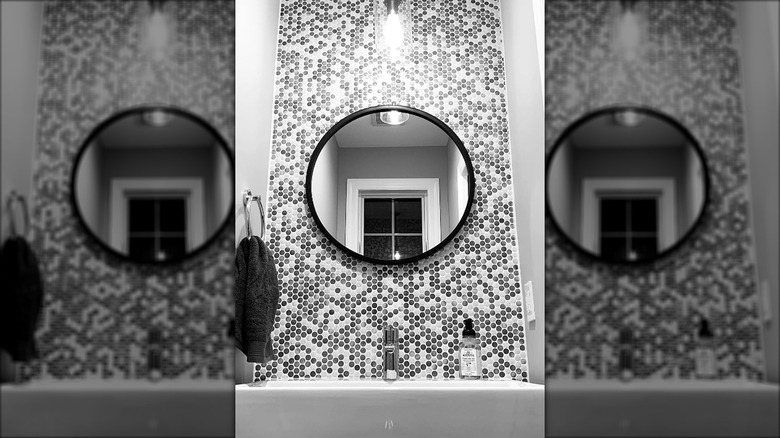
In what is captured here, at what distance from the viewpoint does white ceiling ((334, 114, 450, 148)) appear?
7.97 feet

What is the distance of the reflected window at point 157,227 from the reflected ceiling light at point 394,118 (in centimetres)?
224

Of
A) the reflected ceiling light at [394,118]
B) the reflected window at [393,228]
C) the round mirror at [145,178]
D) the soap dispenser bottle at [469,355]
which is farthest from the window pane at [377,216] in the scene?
the round mirror at [145,178]

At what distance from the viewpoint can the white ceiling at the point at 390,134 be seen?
95.7 inches

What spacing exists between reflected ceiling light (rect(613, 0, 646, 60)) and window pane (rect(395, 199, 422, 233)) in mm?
2073

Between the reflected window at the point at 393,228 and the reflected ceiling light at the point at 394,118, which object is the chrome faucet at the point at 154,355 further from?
the reflected ceiling light at the point at 394,118

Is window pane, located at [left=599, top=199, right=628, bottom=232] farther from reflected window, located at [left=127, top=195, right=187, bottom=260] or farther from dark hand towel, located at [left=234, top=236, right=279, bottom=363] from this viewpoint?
dark hand towel, located at [left=234, top=236, right=279, bottom=363]

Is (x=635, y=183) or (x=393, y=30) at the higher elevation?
(x=393, y=30)

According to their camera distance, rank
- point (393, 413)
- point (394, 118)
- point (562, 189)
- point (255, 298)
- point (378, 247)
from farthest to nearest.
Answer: point (394, 118) → point (378, 247) → point (255, 298) → point (393, 413) → point (562, 189)

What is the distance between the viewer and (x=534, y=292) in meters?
2.10

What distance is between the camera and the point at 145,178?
0.72 feet

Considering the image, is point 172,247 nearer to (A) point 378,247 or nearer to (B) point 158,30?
(B) point 158,30

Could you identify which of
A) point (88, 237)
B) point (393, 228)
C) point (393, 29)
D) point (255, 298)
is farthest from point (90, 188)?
point (393, 29)

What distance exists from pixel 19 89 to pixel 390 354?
2.02 metres

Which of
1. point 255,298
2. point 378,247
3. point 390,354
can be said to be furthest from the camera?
point 378,247
